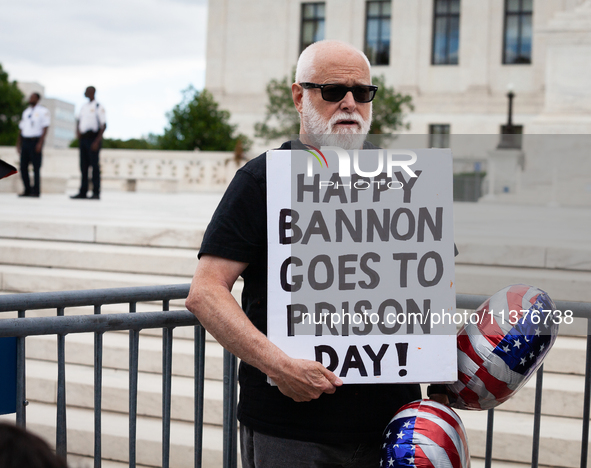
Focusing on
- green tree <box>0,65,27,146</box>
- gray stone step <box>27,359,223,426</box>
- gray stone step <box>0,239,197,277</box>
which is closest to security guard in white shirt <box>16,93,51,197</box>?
gray stone step <box>0,239,197,277</box>

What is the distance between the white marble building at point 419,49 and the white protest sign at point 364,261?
32507 millimetres

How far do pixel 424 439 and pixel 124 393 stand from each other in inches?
137

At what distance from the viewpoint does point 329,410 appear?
217cm

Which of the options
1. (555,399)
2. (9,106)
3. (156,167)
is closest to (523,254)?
(555,399)

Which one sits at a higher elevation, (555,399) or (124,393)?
(555,399)

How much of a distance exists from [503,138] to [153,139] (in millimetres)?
67464

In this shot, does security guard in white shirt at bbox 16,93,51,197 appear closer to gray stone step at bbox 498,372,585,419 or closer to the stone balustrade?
the stone balustrade

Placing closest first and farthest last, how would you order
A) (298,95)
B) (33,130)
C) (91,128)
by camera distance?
(298,95)
(91,128)
(33,130)

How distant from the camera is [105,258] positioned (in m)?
6.54

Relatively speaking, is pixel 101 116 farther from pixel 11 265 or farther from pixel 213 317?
pixel 213 317

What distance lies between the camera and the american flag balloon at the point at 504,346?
2.15 meters

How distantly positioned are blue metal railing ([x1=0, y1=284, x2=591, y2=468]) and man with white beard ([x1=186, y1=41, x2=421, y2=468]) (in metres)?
0.64

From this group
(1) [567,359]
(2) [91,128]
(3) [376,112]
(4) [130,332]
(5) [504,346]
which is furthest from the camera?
(3) [376,112]

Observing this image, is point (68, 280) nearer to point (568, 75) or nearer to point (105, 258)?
point (105, 258)
